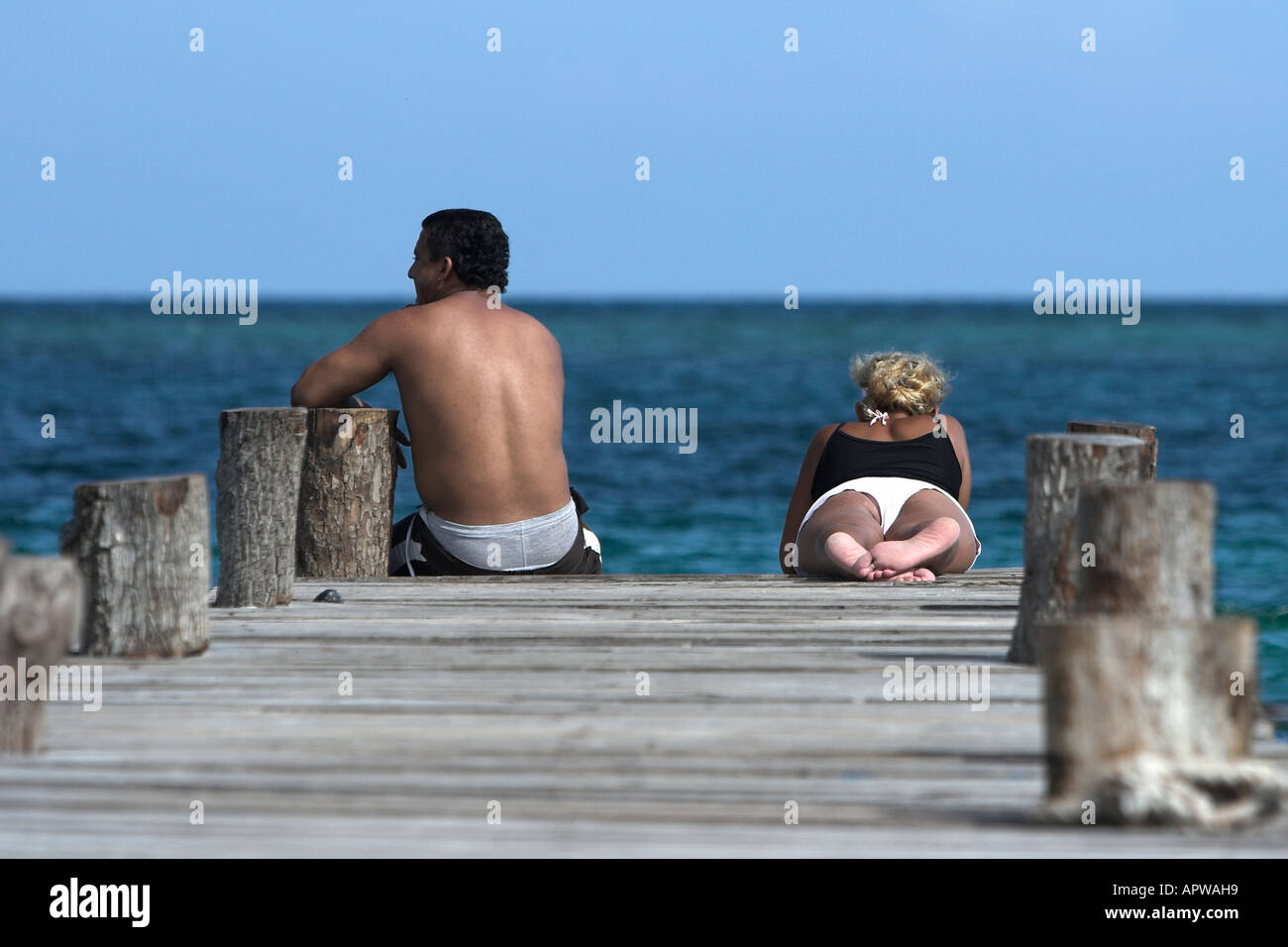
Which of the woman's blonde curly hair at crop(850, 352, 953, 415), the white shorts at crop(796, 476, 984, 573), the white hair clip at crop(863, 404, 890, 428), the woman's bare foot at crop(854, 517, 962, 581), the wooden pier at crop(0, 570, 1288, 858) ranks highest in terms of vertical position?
the woman's blonde curly hair at crop(850, 352, 953, 415)

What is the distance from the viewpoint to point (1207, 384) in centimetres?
3366

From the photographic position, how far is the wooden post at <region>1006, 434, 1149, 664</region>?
4234mm

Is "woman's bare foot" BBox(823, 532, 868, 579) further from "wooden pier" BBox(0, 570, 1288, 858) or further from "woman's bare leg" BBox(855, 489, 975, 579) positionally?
"wooden pier" BBox(0, 570, 1288, 858)

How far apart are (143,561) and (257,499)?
3.09ft

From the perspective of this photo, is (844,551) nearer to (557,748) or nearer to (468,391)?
(468,391)

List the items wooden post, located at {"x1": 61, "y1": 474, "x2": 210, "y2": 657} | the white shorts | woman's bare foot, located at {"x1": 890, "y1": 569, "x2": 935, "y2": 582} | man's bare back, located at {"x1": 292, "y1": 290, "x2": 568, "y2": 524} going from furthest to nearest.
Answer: the white shorts < woman's bare foot, located at {"x1": 890, "y1": 569, "x2": 935, "y2": 582} < man's bare back, located at {"x1": 292, "y1": 290, "x2": 568, "y2": 524} < wooden post, located at {"x1": 61, "y1": 474, "x2": 210, "y2": 657}

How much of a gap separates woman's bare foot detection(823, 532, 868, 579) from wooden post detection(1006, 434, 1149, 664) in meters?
1.47

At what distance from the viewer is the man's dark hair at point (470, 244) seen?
5777 millimetres

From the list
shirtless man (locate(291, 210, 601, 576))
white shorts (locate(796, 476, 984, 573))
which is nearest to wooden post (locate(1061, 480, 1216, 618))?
white shorts (locate(796, 476, 984, 573))

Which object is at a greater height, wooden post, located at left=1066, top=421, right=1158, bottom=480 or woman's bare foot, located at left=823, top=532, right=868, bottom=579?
wooden post, located at left=1066, top=421, right=1158, bottom=480

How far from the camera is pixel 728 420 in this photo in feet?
83.5

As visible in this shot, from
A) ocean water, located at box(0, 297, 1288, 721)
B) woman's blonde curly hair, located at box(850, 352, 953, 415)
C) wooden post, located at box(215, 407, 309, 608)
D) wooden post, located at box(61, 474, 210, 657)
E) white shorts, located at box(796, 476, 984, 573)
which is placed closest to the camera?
wooden post, located at box(61, 474, 210, 657)
